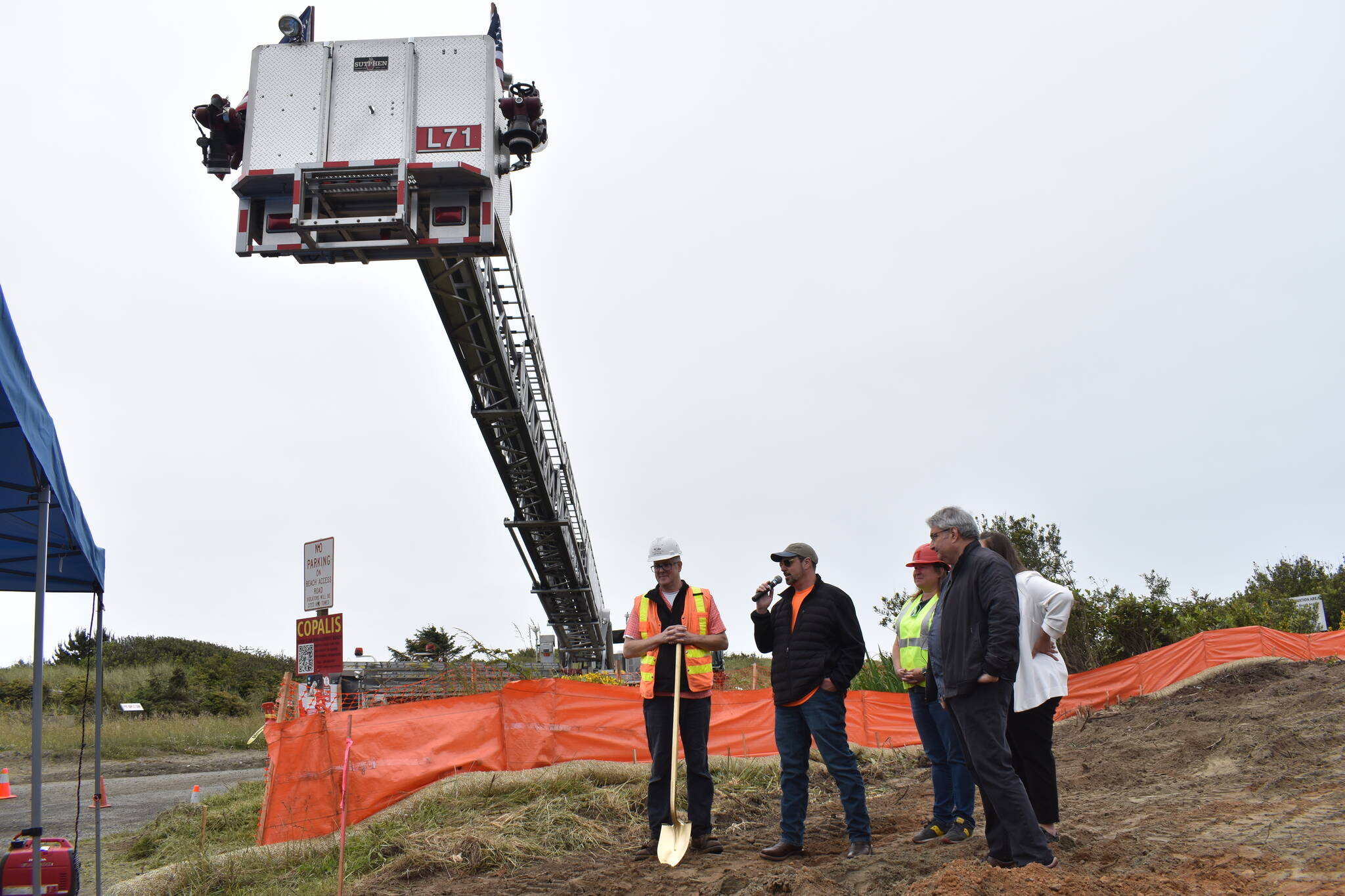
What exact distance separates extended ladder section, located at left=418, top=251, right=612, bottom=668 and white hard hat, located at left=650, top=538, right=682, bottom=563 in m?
4.51

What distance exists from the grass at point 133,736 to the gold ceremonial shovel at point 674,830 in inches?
656

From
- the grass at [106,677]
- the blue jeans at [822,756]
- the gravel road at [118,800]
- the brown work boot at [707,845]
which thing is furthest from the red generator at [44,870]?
the grass at [106,677]

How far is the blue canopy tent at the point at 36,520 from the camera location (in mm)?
4258

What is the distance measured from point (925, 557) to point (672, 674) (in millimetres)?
1859

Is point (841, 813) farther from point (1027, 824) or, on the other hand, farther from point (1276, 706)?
point (1276, 706)

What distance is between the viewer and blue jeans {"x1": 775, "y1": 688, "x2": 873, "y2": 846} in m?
4.86

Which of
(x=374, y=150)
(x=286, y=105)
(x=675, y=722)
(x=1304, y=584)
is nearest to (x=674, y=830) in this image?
(x=675, y=722)

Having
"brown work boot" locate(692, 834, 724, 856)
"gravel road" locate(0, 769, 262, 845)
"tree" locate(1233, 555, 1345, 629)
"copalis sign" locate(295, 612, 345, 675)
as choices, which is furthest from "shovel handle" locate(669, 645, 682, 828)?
"tree" locate(1233, 555, 1345, 629)

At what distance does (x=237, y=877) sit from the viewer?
18.5 feet

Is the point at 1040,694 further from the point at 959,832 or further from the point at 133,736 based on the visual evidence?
the point at 133,736

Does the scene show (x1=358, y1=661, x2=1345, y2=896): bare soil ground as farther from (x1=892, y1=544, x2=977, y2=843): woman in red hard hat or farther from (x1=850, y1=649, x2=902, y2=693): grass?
(x1=850, y1=649, x2=902, y2=693): grass

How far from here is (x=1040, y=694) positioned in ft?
15.5

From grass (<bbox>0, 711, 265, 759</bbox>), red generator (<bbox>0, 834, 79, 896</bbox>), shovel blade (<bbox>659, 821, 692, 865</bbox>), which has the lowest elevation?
grass (<bbox>0, 711, 265, 759</bbox>)

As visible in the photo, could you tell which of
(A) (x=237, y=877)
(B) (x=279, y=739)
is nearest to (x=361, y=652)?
(B) (x=279, y=739)
